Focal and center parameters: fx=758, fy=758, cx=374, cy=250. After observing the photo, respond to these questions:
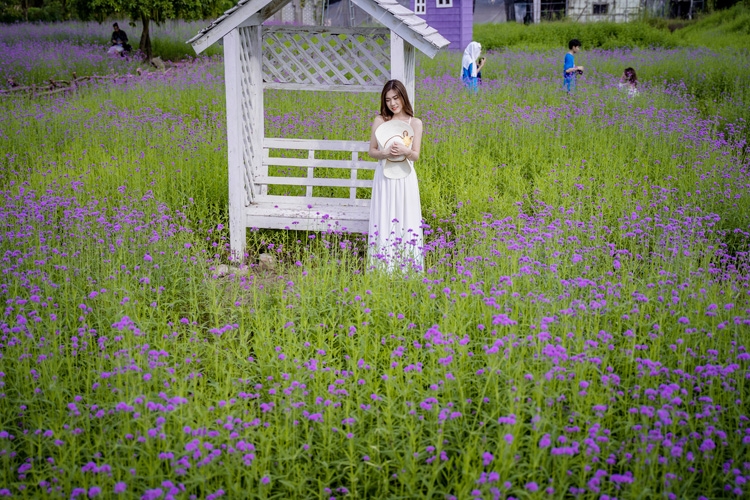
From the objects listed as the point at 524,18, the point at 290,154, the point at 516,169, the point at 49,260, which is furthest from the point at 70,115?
the point at 524,18

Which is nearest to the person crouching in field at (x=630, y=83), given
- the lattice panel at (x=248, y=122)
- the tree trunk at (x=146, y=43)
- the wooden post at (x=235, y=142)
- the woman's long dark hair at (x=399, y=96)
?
the woman's long dark hair at (x=399, y=96)

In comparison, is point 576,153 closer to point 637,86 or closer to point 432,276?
point 432,276

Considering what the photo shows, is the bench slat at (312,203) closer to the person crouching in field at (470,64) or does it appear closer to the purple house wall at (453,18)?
the person crouching in field at (470,64)

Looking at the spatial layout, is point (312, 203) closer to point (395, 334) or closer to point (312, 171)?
point (312, 171)

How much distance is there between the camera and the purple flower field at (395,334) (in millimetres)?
3291

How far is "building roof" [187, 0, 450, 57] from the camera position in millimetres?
6199

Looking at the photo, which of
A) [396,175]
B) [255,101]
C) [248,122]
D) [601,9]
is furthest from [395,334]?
[601,9]

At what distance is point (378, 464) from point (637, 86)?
10.9 meters

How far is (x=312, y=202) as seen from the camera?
7234mm

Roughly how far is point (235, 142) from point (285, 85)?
3.06 ft

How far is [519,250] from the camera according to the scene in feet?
17.4

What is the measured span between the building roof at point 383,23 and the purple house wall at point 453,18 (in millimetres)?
18943

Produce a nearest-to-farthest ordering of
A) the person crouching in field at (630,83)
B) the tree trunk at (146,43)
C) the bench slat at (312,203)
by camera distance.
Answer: the bench slat at (312,203) < the person crouching in field at (630,83) < the tree trunk at (146,43)

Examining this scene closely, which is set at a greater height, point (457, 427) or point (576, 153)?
point (576, 153)
